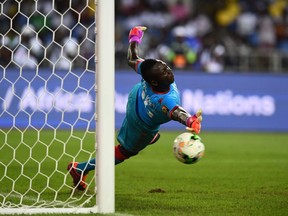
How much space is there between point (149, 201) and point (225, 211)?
2.88 feet

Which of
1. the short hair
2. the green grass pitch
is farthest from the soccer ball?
the short hair

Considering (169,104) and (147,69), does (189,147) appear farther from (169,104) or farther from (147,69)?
(147,69)

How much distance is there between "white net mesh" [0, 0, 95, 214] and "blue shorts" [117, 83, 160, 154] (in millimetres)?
390

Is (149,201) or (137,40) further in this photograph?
(137,40)

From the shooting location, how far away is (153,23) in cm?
2083

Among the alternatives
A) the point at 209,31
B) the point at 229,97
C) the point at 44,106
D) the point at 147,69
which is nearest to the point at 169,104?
the point at 147,69

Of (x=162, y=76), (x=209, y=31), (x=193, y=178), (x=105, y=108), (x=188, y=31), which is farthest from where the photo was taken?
(x=209, y=31)

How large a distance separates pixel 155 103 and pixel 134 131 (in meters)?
0.71

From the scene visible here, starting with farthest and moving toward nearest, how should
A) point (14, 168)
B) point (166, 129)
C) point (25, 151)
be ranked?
point (166, 129) → point (25, 151) → point (14, 168)

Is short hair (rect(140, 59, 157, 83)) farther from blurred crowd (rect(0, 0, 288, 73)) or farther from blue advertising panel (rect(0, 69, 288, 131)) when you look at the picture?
blue advertising panel (rect(0, 69, 288, 131))

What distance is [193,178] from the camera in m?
8.78

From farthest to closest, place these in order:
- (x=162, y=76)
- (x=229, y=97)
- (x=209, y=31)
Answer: (x=209, y=31) → (x=229, y=97) → (x=162, y=76)

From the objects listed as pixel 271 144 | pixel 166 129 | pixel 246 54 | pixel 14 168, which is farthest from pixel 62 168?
pixel 246 54

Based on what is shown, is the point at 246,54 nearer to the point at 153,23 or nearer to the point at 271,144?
the point at 153,23
